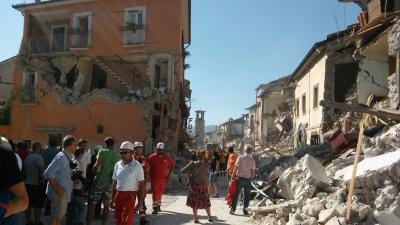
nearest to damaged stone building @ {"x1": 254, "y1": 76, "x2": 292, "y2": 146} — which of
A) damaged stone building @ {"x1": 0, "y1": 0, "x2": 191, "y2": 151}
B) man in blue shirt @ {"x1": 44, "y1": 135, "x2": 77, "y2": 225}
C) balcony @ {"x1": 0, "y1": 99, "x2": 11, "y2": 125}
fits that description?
damaged stone building @ {"x1": 0, "y1": 0, "x2": 191, "y2": 151}

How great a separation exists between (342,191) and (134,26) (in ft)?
63.2

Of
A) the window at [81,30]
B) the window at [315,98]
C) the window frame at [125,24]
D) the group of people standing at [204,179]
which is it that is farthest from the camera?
the window at [81,30]

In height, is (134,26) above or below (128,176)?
above

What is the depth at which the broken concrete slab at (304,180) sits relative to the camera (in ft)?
Answer: 27.3

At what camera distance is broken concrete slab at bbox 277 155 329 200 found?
8.31m

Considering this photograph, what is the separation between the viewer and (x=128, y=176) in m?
6.78

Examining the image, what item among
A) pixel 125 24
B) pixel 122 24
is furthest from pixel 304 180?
pixel 122 24

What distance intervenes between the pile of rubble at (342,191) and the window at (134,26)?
16454mm

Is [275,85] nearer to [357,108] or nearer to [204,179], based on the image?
[204,179]

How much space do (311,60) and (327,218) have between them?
15.9 m

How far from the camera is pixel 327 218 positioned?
6.64m

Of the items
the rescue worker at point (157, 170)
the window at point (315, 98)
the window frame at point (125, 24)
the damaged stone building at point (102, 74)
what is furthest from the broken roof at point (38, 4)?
the rescue worker at point (157, 170)

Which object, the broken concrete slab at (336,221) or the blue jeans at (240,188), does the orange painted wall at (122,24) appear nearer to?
the blue jeans at (240,188)

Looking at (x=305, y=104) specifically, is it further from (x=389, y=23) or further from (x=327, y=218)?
(x=327, y=218)
